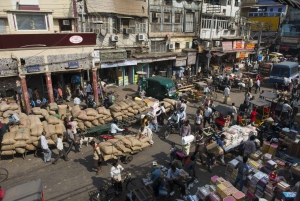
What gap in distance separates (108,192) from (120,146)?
226 centimetres

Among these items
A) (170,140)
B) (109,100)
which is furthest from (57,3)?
(170,140)

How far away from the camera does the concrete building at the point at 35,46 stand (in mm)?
15203

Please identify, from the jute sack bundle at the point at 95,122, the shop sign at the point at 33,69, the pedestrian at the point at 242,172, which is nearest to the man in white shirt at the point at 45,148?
the jute sack bundle at the point at 95,122

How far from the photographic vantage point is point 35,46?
51.9 feet

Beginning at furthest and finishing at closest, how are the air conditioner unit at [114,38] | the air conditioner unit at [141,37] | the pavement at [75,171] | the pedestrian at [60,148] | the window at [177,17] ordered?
the window at [177,17]
the air conditioner unit at [141,37]
the air conditioner unit at [114,38]
the pedestrian at [60,148]
the pavement at [75,171]

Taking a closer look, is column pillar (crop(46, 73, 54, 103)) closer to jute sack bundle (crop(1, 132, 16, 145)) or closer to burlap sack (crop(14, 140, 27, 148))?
jute sack bundle (crop(1, 132, 16, 145))

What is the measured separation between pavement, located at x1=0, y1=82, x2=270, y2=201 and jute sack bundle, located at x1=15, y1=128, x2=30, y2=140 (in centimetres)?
125

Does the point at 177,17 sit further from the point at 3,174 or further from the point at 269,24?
the point at 269,24

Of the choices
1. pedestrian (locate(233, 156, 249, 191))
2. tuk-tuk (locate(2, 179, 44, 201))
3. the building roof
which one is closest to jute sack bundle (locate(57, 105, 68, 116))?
tuk-tuk (locate(2, 179, 44, 201))

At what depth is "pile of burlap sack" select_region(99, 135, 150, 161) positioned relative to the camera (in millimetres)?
10250

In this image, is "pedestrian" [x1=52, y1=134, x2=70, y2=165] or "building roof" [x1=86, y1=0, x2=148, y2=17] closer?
"pedestrian" [x1=52, y1=134, x2=70, y2=165]

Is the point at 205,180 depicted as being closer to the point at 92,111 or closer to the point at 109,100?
the point at 92,111

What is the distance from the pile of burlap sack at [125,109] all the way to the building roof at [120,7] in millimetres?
10758

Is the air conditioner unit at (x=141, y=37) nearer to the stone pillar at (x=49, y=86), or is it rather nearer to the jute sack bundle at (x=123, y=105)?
the stone pillar at (x=49, y=86)
